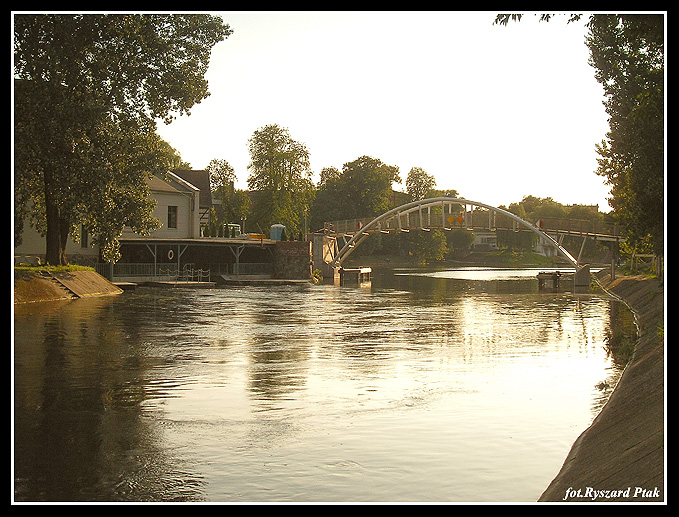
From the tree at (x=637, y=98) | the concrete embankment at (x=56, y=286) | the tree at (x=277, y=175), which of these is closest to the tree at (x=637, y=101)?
the tree at (x=637, y=98)

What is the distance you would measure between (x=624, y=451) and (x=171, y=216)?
5469 cm

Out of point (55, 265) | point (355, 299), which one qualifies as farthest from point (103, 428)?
point (355, 299)

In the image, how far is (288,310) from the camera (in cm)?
3909

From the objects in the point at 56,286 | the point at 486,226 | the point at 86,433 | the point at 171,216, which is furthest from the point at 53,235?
the point at 486,226

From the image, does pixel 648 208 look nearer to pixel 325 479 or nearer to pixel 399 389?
pixel 399 389

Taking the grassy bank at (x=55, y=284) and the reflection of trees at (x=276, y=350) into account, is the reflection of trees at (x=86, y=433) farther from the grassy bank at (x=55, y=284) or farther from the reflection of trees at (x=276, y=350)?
the grassy bank at (x=55, y=284)

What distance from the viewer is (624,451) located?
973 centimetres

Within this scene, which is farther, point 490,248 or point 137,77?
point 490,248

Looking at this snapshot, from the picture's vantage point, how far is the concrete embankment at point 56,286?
38284 mm

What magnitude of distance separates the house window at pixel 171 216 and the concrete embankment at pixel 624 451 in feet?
160

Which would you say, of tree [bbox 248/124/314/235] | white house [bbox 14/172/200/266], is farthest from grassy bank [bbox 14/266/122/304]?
tree [bbox 248/124/314/235]

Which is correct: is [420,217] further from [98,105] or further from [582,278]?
[98,105]

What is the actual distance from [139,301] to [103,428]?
30.1m
